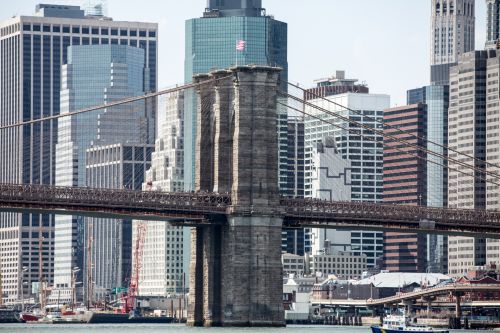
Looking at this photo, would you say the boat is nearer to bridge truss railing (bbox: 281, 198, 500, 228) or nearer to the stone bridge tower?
the stone bridge tower

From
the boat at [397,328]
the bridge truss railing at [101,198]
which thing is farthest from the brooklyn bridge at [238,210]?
the boat at [397,328]

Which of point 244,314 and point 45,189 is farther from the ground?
point 45,189

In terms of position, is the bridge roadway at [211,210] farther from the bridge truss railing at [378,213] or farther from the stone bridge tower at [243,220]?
the stone bridge tower at [243,220]

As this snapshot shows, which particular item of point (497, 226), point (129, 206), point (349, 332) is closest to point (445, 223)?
point (497, 226)

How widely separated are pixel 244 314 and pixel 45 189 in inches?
807

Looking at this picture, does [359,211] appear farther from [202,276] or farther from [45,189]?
[45,189]

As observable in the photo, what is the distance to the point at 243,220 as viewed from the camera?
165 m

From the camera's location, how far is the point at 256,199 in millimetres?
165750

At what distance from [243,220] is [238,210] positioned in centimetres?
100

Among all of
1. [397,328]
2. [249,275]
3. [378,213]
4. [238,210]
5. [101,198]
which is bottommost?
[397,328]

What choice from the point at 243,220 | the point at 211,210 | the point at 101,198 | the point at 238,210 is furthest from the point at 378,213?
the point at 101,198

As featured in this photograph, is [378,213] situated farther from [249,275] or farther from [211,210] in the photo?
[211,210]

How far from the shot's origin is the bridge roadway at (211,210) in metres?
160

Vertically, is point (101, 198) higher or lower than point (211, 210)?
higher
